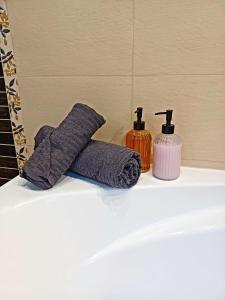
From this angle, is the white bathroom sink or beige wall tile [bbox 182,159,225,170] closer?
the white bathroom sink

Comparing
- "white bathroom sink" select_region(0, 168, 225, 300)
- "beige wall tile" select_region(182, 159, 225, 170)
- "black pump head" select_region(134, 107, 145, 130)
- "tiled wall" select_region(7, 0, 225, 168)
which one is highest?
"tiled wall" select_region(7, 0, 225, 168)

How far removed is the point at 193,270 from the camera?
24.7 inches

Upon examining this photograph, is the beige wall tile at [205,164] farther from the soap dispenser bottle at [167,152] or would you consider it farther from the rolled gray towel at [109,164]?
the rolled gray towel at [109,164]

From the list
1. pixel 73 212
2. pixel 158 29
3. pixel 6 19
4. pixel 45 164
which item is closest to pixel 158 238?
pixel 73 212

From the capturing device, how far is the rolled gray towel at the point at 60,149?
618mm

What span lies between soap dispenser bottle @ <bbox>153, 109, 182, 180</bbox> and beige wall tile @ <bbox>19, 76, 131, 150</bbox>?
0.43ft

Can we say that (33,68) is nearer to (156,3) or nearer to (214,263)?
(156,3)

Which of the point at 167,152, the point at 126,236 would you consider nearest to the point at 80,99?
the point at 167,152

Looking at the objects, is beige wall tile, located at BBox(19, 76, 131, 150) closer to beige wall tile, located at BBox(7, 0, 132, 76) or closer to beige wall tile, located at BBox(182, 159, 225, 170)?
beige wall tile, located at BBox(7, 0, 132, 76)

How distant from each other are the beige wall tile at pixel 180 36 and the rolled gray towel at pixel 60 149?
0.23 metres

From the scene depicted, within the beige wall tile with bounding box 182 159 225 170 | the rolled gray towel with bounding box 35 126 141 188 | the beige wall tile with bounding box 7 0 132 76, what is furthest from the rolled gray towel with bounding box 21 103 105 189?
the beige wall tile with bounding box 182 159 225 170

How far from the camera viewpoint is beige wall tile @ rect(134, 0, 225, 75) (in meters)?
0.62

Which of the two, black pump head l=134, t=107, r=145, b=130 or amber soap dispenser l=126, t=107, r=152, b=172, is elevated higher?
black pump head l=134, t=107, r=145, b=130

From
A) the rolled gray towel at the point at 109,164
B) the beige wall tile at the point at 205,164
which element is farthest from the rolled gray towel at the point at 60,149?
the beige wall tile at the point at 205,164
